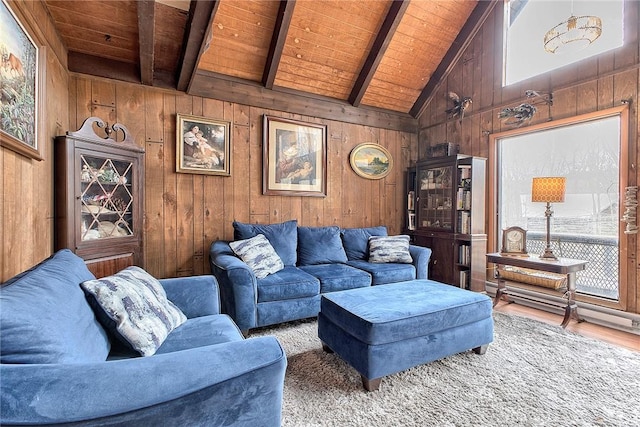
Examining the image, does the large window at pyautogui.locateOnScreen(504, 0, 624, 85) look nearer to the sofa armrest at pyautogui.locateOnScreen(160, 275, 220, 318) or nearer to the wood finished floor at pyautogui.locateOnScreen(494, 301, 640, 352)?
the wood finished floor at pyautogui.locateOnScreen(494, 301, 640, 352)

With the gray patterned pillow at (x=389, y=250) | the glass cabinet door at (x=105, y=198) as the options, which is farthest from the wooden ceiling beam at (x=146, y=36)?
the gray patterned pillow at (x=389, y=250)

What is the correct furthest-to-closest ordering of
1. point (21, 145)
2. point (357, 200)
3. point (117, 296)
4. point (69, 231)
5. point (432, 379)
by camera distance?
point (357, 200) → point (69, 231) → point (432, 379) → point (21, 145) → point (117, 296)

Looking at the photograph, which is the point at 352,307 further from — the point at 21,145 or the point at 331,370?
the point at 21,145

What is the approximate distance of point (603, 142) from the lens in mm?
2895

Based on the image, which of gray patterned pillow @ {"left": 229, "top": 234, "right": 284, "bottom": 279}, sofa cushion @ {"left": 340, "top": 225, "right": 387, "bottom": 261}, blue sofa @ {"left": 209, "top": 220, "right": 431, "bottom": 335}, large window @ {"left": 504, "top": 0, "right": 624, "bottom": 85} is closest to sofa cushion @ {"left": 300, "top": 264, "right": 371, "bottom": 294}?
blue sofa @ {"left": 209, "top": 220, "right": 431, "bottom": 335}

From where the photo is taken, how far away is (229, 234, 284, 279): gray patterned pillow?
2704mm

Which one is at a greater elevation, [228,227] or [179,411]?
[228,227]

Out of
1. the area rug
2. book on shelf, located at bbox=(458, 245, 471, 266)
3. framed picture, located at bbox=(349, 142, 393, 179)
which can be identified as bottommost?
the area rug

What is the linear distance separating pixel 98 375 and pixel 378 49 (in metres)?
3.81

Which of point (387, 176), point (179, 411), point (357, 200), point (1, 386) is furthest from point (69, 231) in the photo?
Answer: point (387, 176)

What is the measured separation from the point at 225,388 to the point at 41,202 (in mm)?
1987

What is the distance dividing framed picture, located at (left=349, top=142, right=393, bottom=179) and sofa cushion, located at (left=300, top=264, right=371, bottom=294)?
5.38 feet

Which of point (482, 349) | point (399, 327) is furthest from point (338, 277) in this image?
point (482, 349)

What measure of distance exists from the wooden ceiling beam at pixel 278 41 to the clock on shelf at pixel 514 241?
3150mm
